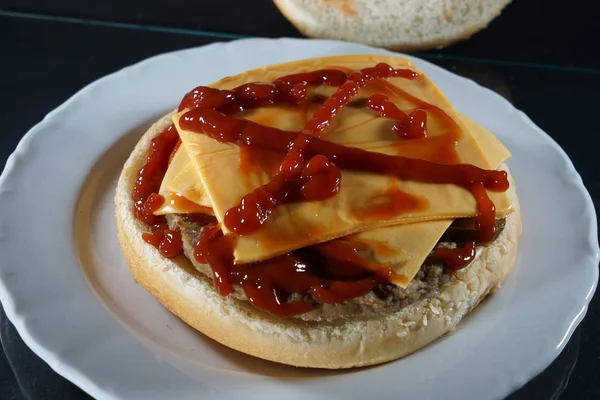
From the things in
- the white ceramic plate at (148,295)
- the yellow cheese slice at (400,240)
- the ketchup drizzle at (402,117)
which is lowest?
the white ceramic plate at (148,295)

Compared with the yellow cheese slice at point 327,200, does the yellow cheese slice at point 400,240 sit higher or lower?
lower

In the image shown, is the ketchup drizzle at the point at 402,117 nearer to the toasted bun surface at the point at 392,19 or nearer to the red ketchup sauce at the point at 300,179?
the red ketchup sauce at the point at 300,179

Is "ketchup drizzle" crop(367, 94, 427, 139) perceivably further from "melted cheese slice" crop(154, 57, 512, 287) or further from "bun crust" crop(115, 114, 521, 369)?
"bun crust" crop(115, 114, 521, 369)

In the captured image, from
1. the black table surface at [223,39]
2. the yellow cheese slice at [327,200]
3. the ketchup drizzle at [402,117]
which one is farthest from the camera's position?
the black table surface at [223,39]

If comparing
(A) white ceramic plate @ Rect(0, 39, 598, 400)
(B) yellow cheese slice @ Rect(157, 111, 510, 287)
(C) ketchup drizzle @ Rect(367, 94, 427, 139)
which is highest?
(C) ketchup drizzle @ Rect(367, 94, 427, 139)

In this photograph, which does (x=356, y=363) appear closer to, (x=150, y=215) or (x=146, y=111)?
(x=150, y=215)

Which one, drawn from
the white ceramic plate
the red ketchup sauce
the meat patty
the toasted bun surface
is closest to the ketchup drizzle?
the red ketchup sauce

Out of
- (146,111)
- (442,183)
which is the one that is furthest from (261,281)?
(146,111)

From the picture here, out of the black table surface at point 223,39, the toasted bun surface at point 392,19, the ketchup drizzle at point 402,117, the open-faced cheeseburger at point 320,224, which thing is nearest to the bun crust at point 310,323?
the open-faced cheeseburger at point 320,224
